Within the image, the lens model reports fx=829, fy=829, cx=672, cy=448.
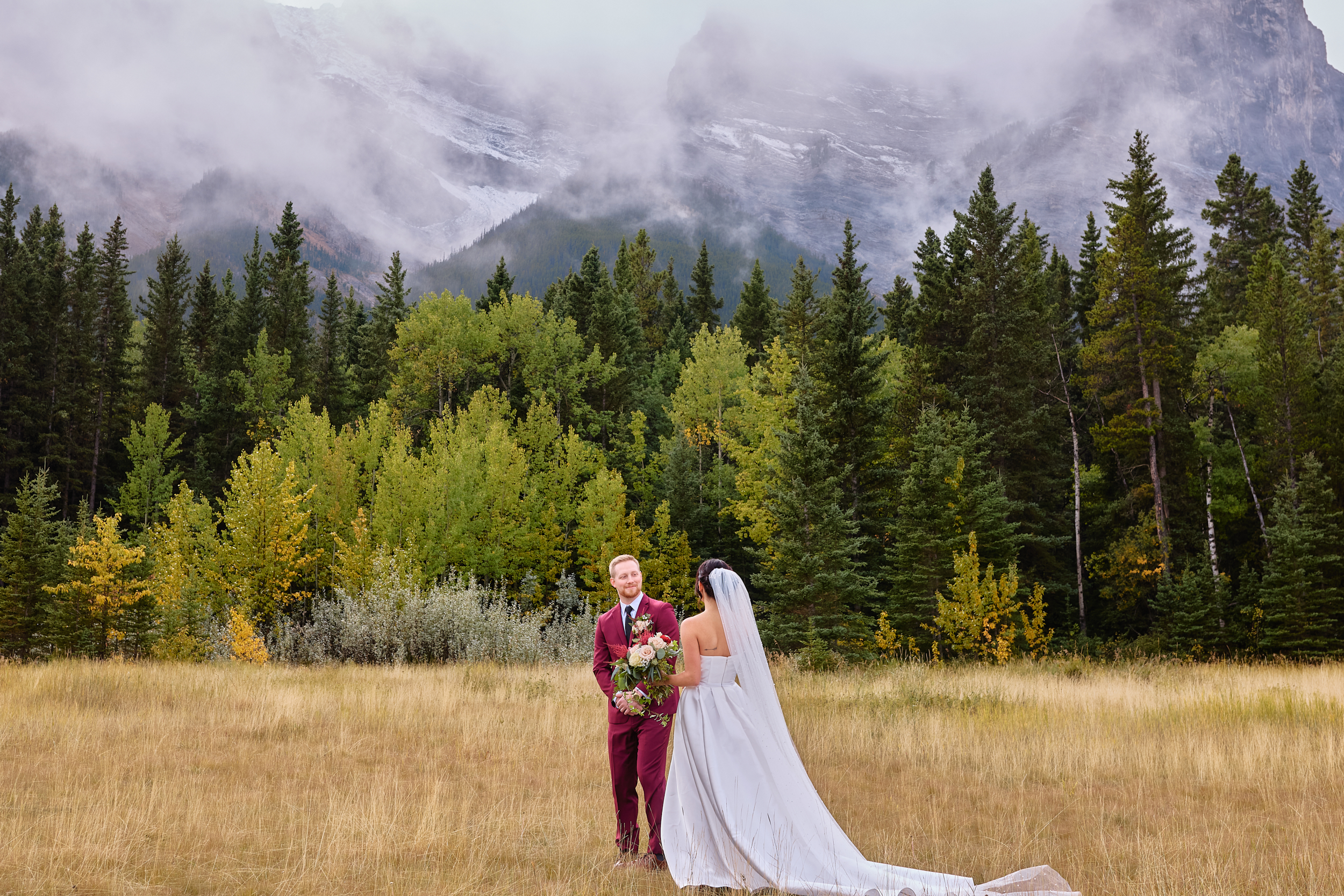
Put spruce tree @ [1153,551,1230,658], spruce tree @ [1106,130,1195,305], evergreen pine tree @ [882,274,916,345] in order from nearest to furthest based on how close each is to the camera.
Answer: spruce tree @ [1153,551,1230,658], spruce tree @ [1106,130,1195,305], evergreen pine tree @ [882,274,916,345]

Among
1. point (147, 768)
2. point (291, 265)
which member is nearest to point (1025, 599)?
point (147, 768)

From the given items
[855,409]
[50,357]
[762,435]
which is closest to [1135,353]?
[855,409]

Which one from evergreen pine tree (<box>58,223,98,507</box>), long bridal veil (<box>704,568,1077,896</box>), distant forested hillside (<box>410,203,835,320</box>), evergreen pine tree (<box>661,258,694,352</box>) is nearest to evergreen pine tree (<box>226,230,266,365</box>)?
evergreen pine tree (<box>58,223,98,507</box>)

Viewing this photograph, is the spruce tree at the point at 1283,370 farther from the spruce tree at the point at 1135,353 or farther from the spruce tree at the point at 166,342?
the spruce tree at the point at 166,342

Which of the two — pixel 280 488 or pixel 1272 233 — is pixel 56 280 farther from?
pixel 1272 233

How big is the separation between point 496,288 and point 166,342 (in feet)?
75.2

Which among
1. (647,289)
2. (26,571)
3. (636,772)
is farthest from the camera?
(647,289)

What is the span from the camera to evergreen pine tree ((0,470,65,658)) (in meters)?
26.9

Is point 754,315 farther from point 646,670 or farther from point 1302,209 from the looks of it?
point 646,670

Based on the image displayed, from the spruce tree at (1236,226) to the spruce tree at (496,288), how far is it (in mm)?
41332

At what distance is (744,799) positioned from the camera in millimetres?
5391

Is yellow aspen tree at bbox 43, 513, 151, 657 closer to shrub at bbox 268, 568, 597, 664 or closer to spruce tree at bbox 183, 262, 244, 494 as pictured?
shrub at bbox 268, 568, 597, 664

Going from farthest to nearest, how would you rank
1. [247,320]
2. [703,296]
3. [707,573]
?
1. [703,296]
2. [247,320]
3. [707,573]

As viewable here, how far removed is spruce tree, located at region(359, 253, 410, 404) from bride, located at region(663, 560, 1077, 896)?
49679mm
